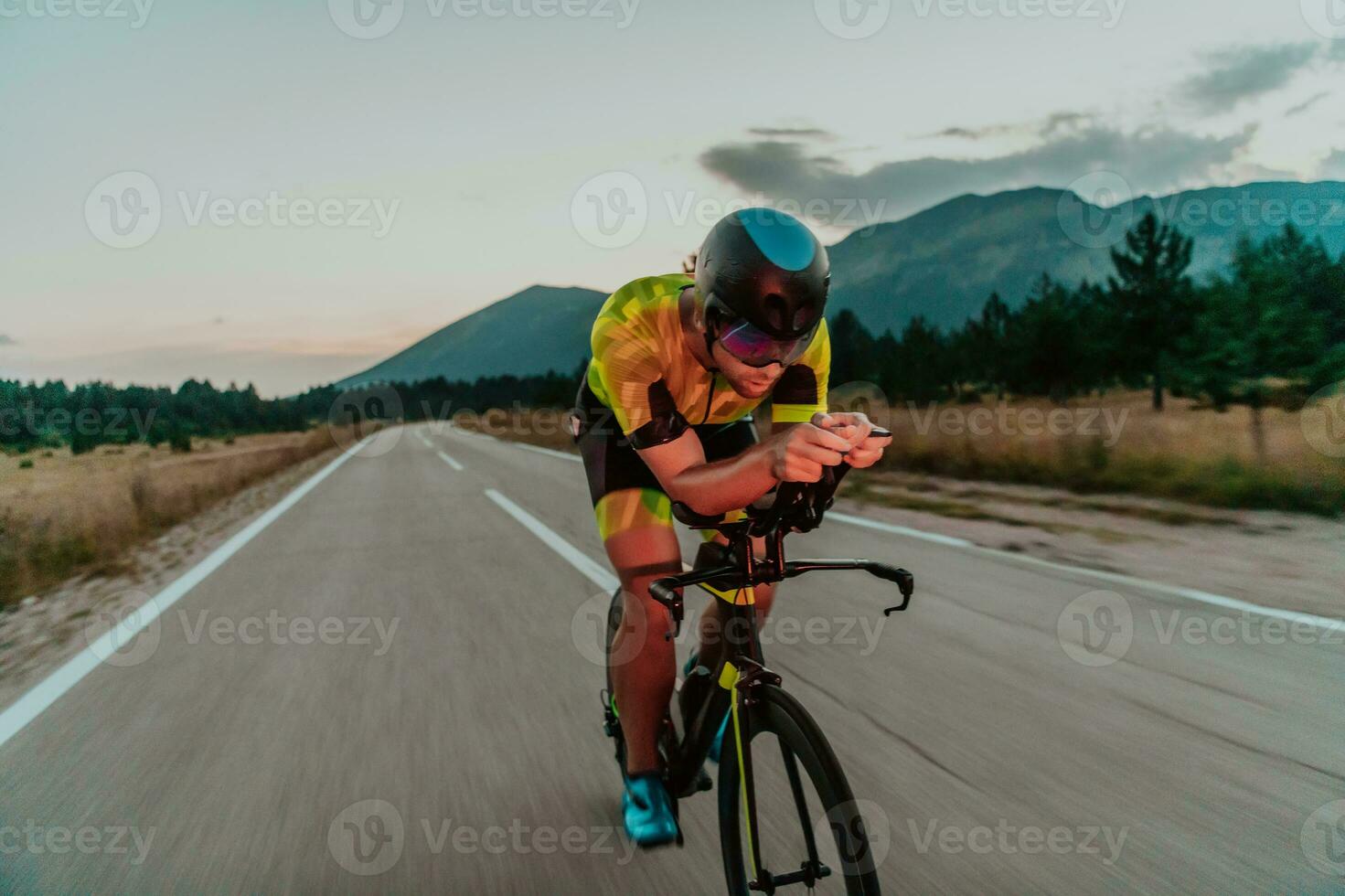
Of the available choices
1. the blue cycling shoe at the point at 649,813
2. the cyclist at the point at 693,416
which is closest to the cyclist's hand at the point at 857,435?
the cyclist at the point at 693,416

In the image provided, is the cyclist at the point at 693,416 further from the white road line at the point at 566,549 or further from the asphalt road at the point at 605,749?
the white road line at the point at 566,549

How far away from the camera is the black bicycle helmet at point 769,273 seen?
195 cm

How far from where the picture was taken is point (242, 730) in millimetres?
3898

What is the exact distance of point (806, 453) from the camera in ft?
5.61

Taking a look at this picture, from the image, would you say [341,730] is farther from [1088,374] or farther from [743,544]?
[1088,374]

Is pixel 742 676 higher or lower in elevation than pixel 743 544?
lower

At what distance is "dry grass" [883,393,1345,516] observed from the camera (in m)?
8.47

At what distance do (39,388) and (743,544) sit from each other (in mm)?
9087

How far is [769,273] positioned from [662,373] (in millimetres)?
564

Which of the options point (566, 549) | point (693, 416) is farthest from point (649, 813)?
point (566, 549)

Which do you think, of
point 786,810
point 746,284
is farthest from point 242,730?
point 746,284

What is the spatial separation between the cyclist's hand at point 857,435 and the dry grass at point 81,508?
7.79 meters

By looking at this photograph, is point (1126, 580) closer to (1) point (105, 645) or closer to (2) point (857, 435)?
(2) point (857, 435)

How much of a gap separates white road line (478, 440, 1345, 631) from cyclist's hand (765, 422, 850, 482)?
14.4ft
